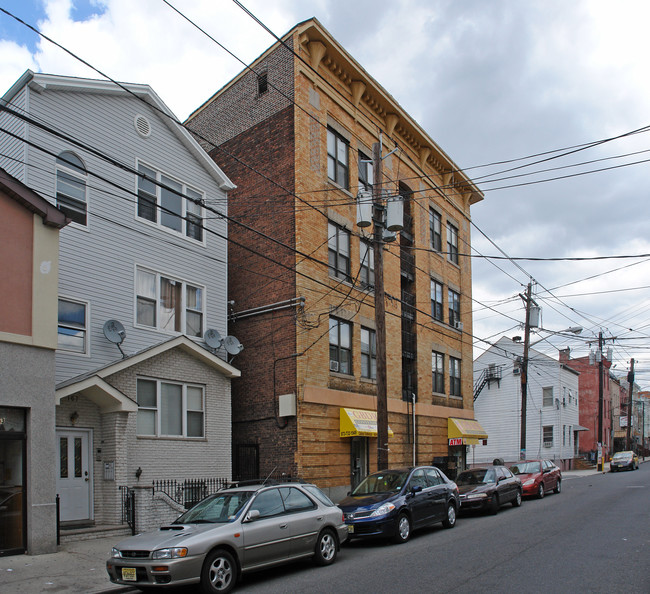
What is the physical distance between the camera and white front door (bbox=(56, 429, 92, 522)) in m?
14.5

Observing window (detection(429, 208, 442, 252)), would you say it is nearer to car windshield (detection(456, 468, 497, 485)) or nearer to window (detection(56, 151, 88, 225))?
car windshield (detection(456, 468, 497, 485))

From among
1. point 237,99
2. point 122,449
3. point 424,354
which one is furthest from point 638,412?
point 122,449

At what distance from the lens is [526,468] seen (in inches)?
933

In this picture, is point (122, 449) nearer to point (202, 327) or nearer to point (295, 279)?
point (202, 327)

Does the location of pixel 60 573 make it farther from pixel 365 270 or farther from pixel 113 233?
pixel 365 270

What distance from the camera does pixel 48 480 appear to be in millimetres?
11781

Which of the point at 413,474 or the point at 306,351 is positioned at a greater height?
the point at 306,351

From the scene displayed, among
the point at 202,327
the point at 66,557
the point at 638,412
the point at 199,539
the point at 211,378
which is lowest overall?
the point at 638,412

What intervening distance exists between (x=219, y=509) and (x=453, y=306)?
22032 millimetres

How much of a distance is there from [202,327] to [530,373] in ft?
117

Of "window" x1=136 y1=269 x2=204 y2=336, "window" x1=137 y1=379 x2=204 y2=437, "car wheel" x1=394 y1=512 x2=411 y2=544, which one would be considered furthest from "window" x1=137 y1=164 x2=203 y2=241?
"car wheel" x1=394 y1=512 x2=411 y2=544

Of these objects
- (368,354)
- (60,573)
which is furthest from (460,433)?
(60,573)

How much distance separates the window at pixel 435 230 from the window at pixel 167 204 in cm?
1251

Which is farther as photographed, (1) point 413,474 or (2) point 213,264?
(2) point 213,264
